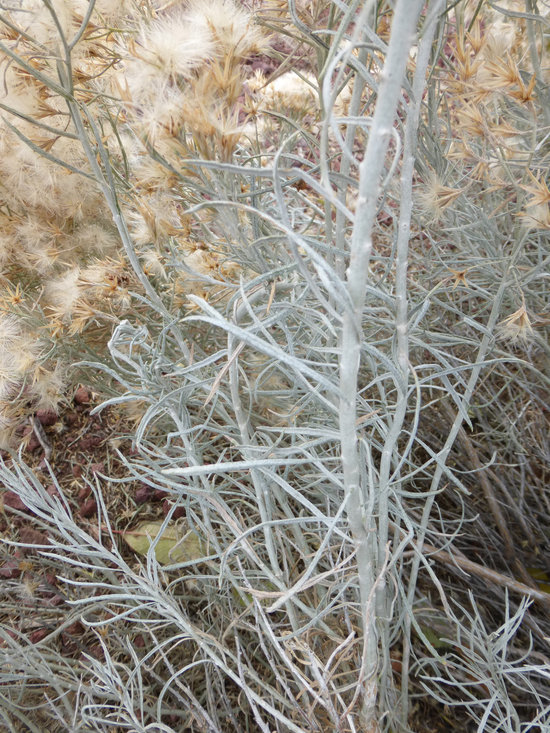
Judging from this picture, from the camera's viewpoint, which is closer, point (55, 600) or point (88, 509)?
point (55, 600)

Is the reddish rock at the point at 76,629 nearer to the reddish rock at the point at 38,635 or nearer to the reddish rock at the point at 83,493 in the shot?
the reddish rock at the point at 38,635

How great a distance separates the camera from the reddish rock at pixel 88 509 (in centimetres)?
123

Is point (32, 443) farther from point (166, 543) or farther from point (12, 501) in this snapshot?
point (166, 543)

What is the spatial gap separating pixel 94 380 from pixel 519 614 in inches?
32.5

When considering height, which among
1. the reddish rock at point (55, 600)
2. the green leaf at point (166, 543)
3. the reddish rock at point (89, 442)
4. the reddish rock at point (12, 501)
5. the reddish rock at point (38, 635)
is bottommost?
the reddish rock at point (38, 635)

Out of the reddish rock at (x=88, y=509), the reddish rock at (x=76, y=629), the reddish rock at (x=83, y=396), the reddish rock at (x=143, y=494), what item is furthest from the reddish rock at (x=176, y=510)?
the reddish rock at (x=83, y=396)

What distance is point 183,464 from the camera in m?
0.96

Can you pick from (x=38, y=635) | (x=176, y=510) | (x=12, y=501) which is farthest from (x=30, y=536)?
(x=176, y=510)

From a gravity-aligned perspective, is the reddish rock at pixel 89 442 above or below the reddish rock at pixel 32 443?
above

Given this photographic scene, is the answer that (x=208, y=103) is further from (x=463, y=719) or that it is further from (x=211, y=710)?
(x=463, y=719)

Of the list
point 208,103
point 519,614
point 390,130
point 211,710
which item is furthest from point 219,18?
point 211,710

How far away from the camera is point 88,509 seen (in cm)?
123

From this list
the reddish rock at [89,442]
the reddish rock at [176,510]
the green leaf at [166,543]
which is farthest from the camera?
the reddish rock at [89,442]

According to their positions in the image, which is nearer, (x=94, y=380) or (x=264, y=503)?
(x=264, y=503)
